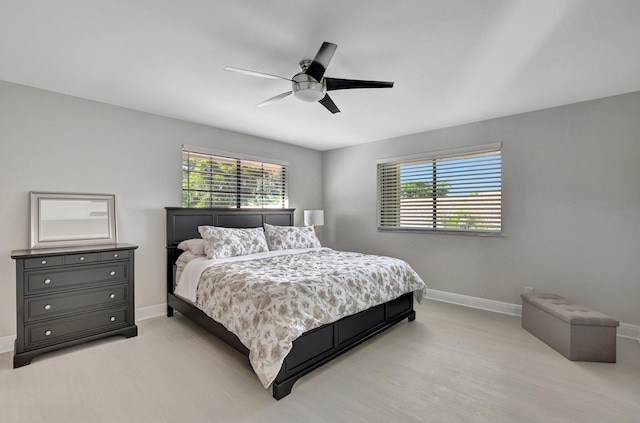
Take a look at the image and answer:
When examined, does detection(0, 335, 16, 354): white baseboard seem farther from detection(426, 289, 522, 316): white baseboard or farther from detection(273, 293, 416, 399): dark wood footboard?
detection(426, 289, 522, 316): white baseboard

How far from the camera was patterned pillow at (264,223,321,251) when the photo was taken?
4109 millimetres

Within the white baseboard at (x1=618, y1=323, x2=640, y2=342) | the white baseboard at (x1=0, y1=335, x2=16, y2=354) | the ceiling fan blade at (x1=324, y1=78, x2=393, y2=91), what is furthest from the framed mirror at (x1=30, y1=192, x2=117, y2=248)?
the white baseboard at (x1=618, y1=323, x2=640, y2=342)

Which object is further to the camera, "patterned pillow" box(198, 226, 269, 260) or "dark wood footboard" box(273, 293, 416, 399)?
"patterned pillow" box(198, 226, 269, 260)

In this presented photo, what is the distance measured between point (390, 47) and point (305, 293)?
2023 millimetres

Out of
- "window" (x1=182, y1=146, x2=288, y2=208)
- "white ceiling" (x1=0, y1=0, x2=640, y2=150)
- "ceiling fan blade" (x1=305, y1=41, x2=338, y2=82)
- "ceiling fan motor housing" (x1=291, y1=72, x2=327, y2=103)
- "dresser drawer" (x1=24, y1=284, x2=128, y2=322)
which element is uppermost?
"white ceiling" (x1=0, y1=0, x2=640, y2=150)

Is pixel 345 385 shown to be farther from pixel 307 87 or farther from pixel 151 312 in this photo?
pixel 151 312

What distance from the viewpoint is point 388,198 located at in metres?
4.95

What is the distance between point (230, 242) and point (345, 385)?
82.4 inches

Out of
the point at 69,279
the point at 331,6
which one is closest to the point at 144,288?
the point at 69,279

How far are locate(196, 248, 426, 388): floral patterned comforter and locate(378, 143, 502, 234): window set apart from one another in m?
Result: 1.35

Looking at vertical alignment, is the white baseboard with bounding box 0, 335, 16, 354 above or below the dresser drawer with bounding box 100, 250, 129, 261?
below

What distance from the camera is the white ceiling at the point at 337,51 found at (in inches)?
70.7

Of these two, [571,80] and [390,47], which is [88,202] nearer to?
[390,47]

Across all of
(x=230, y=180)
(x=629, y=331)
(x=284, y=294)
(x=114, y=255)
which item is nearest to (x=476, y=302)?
(x=629, y=331)
